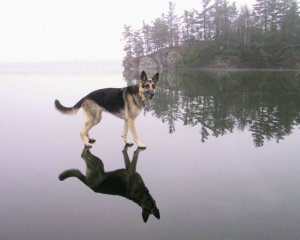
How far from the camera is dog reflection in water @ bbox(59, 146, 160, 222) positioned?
11.8 feet

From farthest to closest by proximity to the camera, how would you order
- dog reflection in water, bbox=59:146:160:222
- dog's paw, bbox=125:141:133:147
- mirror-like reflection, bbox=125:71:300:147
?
mirror-like reflection, bbox=125:71:300:147 → dog's paw, bbox=125:141:133:147 → dog reflection in water, bbox=59:146:160:222

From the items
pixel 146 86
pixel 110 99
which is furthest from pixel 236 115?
pixel 110 99

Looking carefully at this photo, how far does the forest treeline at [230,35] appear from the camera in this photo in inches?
2222

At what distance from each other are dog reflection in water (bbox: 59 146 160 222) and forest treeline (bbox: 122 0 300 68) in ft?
183

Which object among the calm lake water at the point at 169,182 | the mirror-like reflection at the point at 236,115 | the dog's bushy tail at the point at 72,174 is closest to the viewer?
the calm lake water at the point at 169,182

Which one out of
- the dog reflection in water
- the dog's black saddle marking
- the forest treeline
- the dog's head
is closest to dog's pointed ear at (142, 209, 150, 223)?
the dog reflection in water

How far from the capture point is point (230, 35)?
215ft

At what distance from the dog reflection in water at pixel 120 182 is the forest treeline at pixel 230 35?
55.6m

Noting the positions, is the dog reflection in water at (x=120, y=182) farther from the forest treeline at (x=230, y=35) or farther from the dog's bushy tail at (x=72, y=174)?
the forest treeline at (x=230, y=35)

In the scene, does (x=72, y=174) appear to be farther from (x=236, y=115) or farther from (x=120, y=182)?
(x=236, y=115)

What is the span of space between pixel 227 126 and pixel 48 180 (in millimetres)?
5048

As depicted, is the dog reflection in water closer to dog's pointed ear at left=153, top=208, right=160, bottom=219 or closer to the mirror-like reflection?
dog's pointed ear at left=153, top=208, right=160, bottom=219

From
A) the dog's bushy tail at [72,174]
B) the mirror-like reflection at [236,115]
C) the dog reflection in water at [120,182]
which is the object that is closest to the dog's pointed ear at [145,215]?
the dog reflection in water at [120,182]

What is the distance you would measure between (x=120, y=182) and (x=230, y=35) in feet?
219
